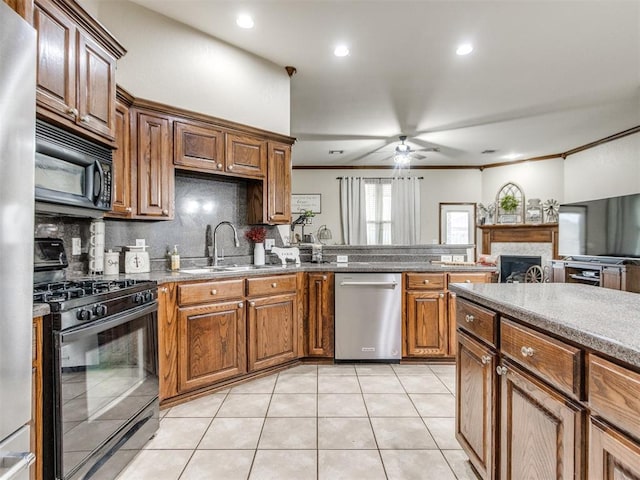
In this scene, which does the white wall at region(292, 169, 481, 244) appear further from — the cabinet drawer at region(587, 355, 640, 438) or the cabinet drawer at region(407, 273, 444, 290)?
the cabinet drawer at region(587, 355, 640, 438)

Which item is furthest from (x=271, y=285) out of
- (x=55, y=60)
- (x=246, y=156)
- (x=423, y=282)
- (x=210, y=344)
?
(x=55, y=60)

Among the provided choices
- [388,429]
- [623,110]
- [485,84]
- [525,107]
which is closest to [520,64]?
[485,84]

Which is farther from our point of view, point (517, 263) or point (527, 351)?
point (517, 263)

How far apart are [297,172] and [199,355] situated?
6.08 metres

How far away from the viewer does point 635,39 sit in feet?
9.79

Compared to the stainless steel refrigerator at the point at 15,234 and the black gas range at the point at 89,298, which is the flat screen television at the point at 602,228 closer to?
the black gas range at the point at 89,298

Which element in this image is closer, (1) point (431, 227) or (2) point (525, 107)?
(2) point (525, 107)

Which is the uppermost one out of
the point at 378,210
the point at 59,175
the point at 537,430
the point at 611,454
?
the point at 378,210

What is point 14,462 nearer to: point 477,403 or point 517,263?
point 477,403

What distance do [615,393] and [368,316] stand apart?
7.74 ft

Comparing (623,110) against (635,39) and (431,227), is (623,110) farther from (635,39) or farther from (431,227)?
(431,227)

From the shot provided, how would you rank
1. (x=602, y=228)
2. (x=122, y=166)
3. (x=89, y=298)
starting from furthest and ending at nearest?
1. (x=602, y=228)
2. (x=122, y=166)
3. (x=89, y=298)

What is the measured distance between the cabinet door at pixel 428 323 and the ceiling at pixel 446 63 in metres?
2.31

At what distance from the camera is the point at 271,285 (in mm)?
2859
